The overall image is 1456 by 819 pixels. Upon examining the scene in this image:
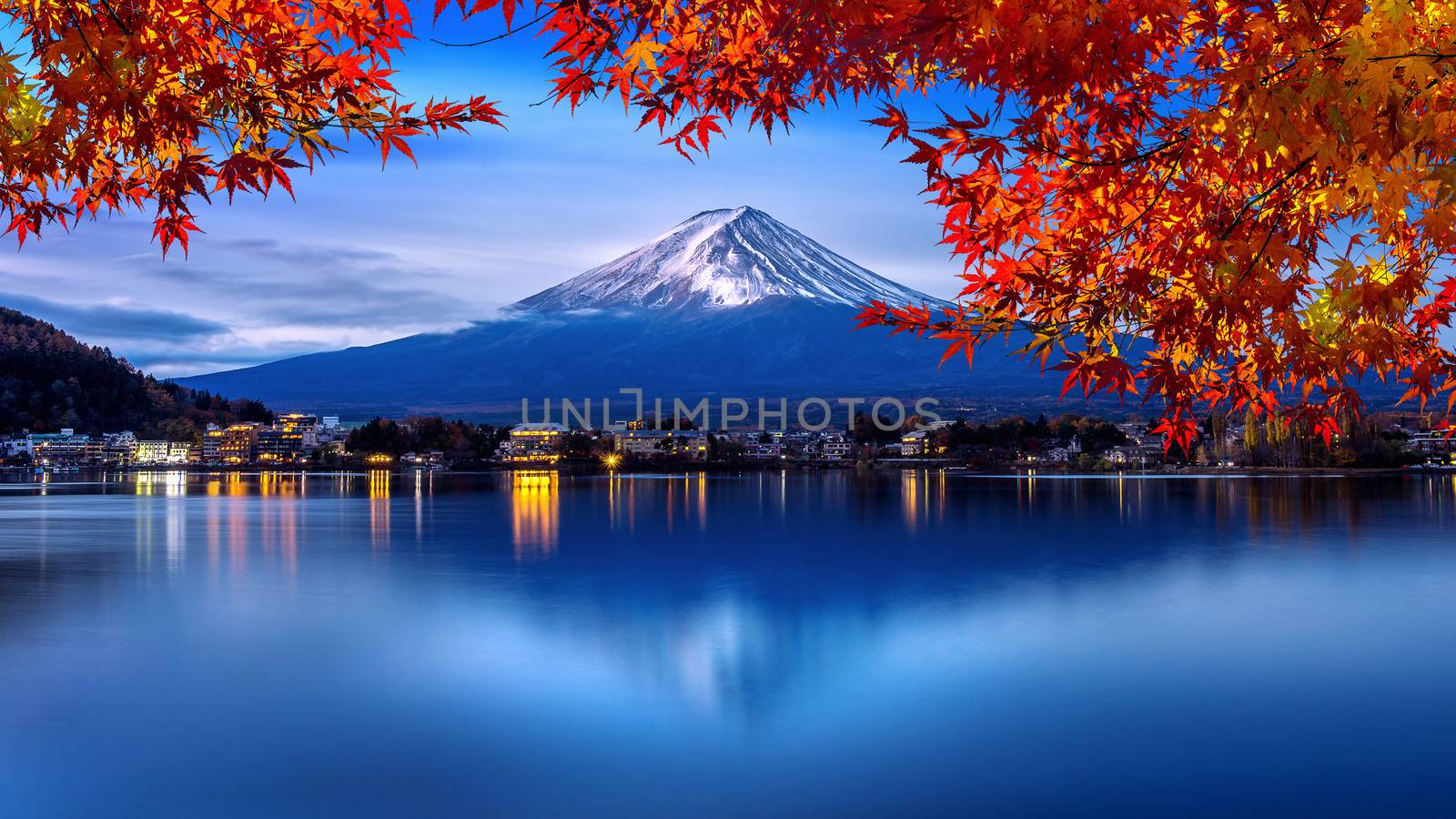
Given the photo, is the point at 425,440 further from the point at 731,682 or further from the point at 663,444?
the point at 731,682

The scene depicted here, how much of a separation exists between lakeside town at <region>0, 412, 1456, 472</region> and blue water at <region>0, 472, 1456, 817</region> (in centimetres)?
9911

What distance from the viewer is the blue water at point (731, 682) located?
7.29m

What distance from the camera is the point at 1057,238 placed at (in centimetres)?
378

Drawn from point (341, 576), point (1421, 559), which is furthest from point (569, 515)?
point (1421, 559)

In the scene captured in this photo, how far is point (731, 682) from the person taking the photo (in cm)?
1125

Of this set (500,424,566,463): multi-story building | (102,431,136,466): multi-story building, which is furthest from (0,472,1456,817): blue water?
(102,431,136,466): multi-story building

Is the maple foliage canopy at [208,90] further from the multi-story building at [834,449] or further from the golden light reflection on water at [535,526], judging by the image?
the multi-story building at [834,449]

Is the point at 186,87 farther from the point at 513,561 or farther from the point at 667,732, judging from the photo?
the point at 513,561

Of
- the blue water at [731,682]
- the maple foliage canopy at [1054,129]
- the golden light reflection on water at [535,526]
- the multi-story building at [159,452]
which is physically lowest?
the golden light reflection on water at [535,526]

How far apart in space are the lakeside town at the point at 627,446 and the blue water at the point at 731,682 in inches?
3902

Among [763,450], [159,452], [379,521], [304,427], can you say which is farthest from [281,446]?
[379,521]

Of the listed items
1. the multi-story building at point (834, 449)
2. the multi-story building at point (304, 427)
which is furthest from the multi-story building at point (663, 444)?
the multi-story building at point (304, 427)

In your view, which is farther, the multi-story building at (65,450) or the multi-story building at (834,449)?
the multi-story building at (65,450)

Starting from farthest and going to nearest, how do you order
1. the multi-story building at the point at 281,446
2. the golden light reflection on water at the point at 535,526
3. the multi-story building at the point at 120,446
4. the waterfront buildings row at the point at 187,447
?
the multi-story building at the point at 281,446 < the multi-story building at the point at 120,446 < the waterfront buildings row at the point at 187,447 < the golden light reflection on water at the point at 535,526
